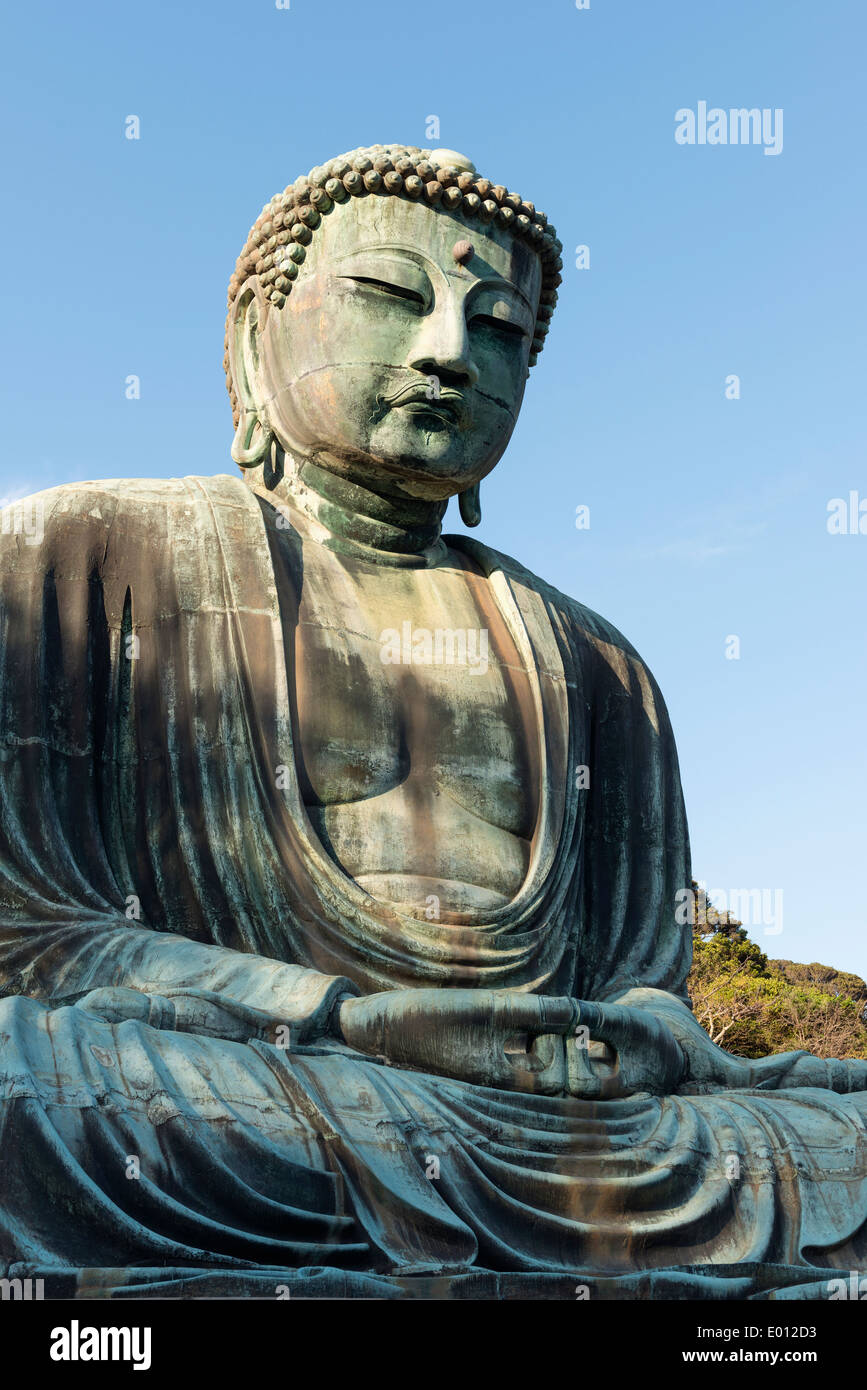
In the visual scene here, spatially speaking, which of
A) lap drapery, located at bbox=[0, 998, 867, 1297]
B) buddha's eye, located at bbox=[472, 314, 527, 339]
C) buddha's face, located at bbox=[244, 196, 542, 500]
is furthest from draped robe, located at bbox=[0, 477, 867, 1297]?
buddha's eye, located at bbox=[472, 314, 527, 339]

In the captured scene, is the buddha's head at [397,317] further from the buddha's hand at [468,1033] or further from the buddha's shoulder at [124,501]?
the buddha's hand at [468,1033]

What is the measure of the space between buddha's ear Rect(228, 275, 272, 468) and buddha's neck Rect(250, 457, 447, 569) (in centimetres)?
24

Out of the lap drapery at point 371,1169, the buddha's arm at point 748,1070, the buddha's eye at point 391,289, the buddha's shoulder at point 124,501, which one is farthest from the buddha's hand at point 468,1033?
the buddha's eye at point 391,289

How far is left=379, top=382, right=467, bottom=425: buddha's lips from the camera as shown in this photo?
9.31 metres

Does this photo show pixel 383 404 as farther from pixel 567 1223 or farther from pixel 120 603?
pixel 567 1223

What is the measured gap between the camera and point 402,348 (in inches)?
368

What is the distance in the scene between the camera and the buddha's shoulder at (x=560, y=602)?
33.0 ft

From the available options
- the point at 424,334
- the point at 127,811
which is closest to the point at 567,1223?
the point at 127,811

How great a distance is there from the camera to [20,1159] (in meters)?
6.66

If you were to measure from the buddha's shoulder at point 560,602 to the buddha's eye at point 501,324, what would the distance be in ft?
3.29

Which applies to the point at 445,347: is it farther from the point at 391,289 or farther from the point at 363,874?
the point at 363,874
